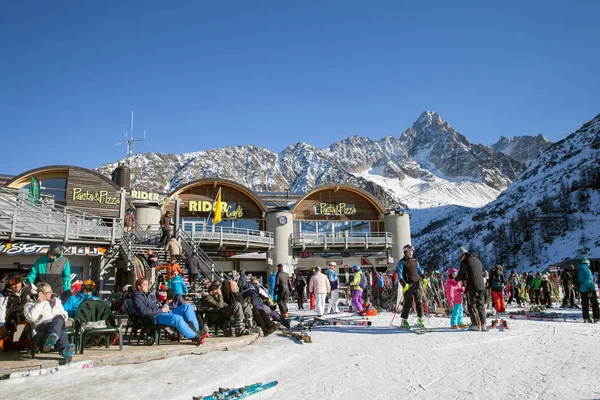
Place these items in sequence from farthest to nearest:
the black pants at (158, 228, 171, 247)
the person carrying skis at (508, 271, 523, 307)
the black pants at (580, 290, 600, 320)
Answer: the black pants at (158, 228, 171, 247) < the person carrying skis at (508, 271, 523, 307) < the black pants at (580, 290, 600, 320)

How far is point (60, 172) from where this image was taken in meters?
25.1

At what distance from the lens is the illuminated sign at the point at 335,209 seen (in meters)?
33.4

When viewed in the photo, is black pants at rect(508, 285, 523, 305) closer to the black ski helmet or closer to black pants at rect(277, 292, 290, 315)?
black pants at rect(277, 292, 290, 315)

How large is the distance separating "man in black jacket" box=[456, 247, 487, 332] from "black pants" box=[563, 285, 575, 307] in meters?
8.49

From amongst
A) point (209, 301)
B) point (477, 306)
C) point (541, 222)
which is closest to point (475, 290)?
point (477, 306)

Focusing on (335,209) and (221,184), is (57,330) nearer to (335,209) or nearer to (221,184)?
(221,184)

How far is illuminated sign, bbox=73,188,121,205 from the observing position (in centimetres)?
2516

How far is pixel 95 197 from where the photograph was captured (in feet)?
84.0

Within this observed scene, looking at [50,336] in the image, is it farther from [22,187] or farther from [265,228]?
[265,228]

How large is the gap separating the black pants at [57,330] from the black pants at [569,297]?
15.0 metres

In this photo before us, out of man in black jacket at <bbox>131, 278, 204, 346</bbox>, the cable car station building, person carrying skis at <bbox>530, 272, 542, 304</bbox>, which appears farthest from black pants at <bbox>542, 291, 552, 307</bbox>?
man in black jacket at <bbox>131, 278, 204, 346</bbox>

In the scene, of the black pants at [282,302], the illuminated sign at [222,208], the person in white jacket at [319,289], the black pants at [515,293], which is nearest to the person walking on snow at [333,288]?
the person in white jacket at [319,289]

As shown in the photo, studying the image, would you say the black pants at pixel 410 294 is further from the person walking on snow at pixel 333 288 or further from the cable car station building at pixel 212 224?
the cable car station building at pixel 212 224

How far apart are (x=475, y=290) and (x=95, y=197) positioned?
23.1 metres
